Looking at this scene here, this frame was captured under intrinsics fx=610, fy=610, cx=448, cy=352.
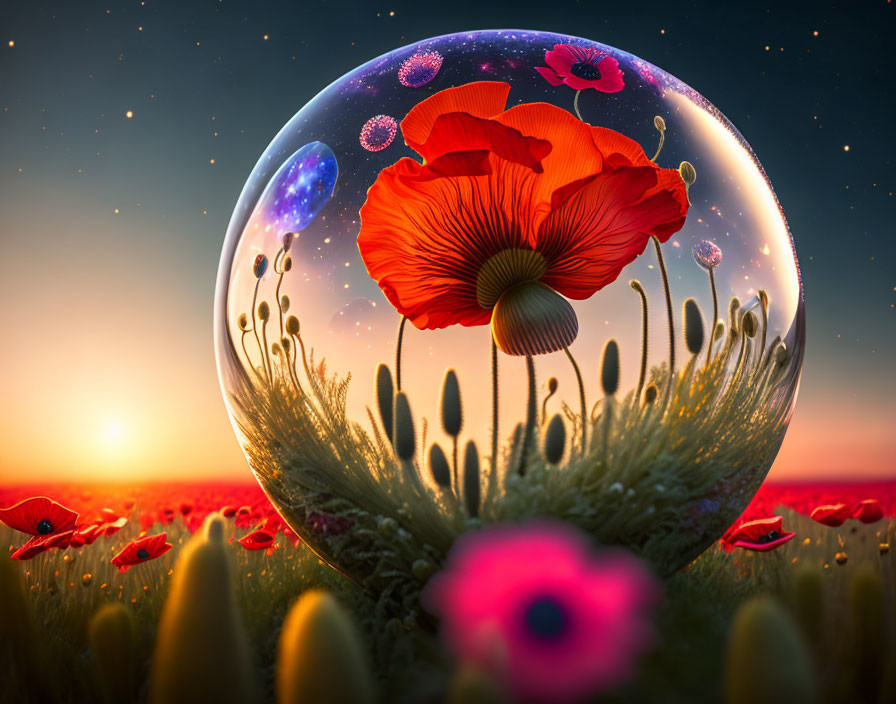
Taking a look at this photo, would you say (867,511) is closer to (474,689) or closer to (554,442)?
(554,442)

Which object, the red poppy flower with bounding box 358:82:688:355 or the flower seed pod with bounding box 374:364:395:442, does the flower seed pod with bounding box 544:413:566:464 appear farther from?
the flower seed pod with bounding box 374:364:395:442

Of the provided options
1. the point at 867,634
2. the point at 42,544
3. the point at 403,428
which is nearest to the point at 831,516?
the point at 867,634

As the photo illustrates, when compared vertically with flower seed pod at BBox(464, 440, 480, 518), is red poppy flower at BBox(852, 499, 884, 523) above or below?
below

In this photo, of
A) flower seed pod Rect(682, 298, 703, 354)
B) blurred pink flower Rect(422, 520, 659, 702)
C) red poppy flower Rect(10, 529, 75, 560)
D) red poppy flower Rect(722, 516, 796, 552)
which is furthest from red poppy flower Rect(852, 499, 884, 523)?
red poppy flower Rect(10, 529, 75, 560)

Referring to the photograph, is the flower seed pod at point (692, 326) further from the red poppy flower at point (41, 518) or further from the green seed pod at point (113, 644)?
the red poppy flower at point (41, 518)

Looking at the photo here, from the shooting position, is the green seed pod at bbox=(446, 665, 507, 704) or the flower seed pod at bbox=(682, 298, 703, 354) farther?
the flower seed pod at bbox=(682, 298, 703, 354)

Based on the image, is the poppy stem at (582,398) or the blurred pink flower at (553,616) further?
the poppy stem at (582,398)

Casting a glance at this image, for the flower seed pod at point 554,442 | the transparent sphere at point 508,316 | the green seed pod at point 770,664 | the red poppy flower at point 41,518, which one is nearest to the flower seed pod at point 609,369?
the transparent sphere at point 508,316

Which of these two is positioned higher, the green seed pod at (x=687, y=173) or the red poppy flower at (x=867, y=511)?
the green seed pod at (x=687, y=173)
